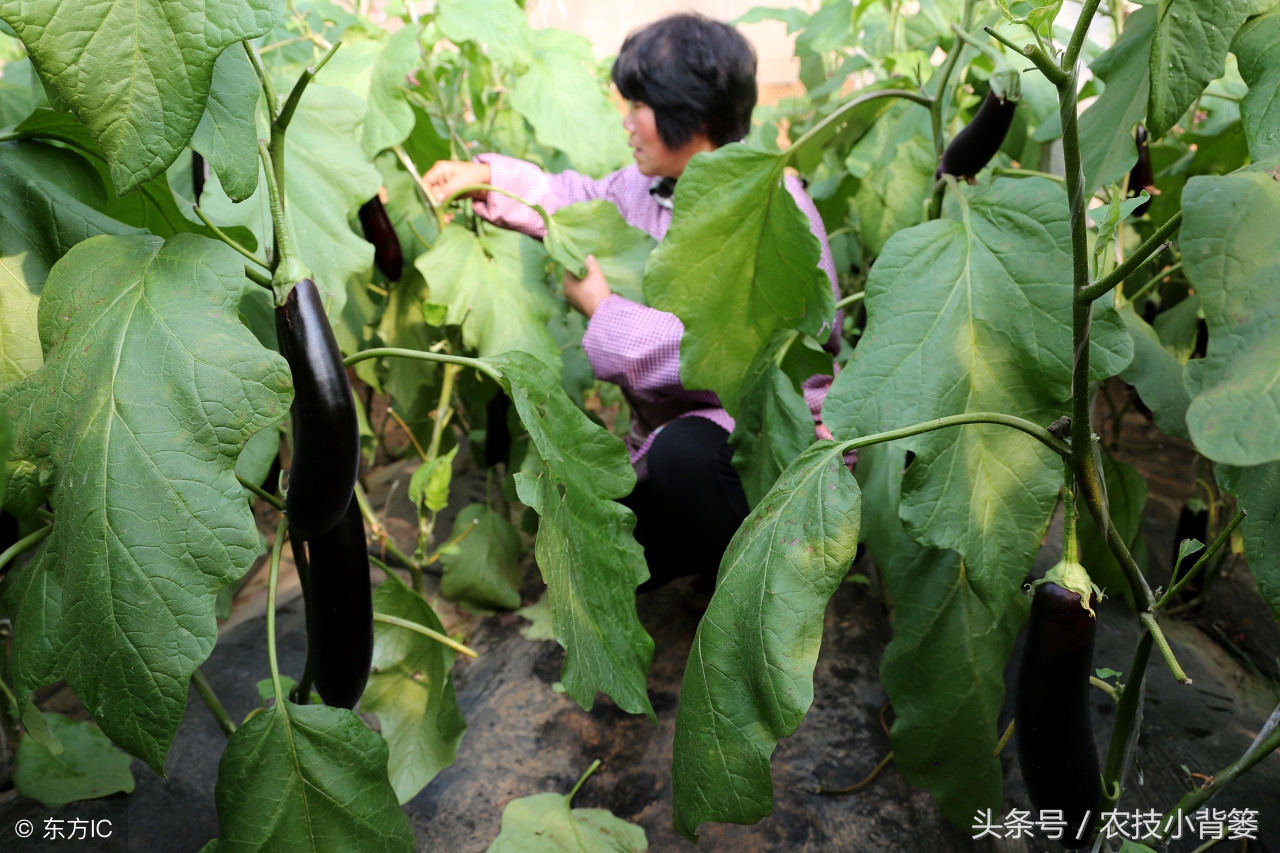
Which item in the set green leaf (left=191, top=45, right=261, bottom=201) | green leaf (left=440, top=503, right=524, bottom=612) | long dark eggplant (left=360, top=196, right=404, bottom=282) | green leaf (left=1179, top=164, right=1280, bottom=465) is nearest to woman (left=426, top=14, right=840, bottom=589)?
long dark eggplant (left=360, top=196, right=404, bottom=282)

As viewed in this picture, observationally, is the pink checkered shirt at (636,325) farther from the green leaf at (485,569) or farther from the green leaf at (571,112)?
the green leaf at (485,569)

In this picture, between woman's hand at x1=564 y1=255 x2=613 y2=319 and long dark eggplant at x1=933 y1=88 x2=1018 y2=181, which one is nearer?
long dark eggplant at x1=933 y1=88 x2=1018 y2=181

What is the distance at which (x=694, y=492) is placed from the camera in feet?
4.40

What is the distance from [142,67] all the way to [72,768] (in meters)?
0.78

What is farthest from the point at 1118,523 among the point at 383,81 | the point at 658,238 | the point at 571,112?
the point at 383,81

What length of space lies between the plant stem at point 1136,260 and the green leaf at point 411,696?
0.74 meters

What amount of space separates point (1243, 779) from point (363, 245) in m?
1.06

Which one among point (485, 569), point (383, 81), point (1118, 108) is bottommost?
point (485, 569)

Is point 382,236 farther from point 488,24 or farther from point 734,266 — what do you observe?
point 734,266

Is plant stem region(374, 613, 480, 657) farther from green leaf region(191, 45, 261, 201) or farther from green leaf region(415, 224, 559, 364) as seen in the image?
green leaf region(191, 45, 261, 201)

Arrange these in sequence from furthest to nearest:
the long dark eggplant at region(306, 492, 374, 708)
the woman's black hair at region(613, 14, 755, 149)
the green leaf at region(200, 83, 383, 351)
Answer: the woman's black hair at region(613, 14, 755, 149), the green leaf at region(200, 83, 383, 351), the long dark eggplant at region(306, 492, 374, 708)

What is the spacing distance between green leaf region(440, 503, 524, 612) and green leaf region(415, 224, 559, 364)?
0.46 m

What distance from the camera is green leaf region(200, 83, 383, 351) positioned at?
2.94ft

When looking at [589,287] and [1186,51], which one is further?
[589,287]
